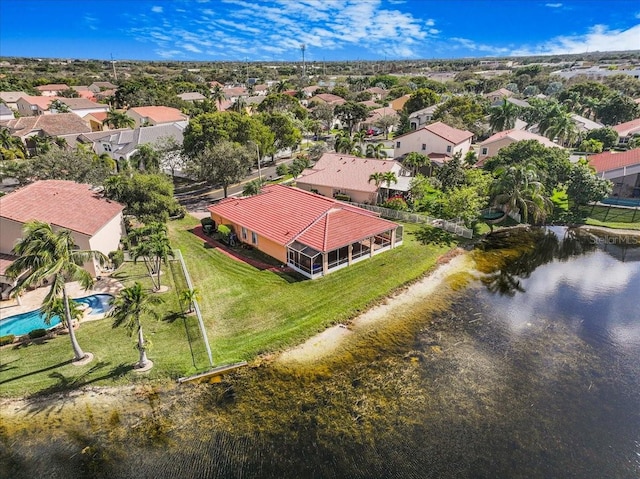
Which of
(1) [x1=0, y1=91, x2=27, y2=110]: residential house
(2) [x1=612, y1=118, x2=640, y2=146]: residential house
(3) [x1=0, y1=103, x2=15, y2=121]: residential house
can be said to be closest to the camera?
(2) [x1=612, y1=118, x2=640, y2=146]: residential house

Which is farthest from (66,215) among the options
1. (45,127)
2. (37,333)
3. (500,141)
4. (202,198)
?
(500,141)

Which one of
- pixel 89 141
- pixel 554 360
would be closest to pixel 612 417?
pixel 554 360

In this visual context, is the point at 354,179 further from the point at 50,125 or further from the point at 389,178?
the point at 50,125

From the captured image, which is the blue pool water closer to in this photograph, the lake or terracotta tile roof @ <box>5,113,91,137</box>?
the lake

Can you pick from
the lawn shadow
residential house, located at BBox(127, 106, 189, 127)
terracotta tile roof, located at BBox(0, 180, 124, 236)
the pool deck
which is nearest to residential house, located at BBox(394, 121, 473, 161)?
terracotta tile roof, located at BBox(0, 180, 124, 236)

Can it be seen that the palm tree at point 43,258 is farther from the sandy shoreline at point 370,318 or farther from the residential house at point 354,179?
the residential house at point 354,179

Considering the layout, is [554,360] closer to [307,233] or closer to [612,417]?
[612,417]
